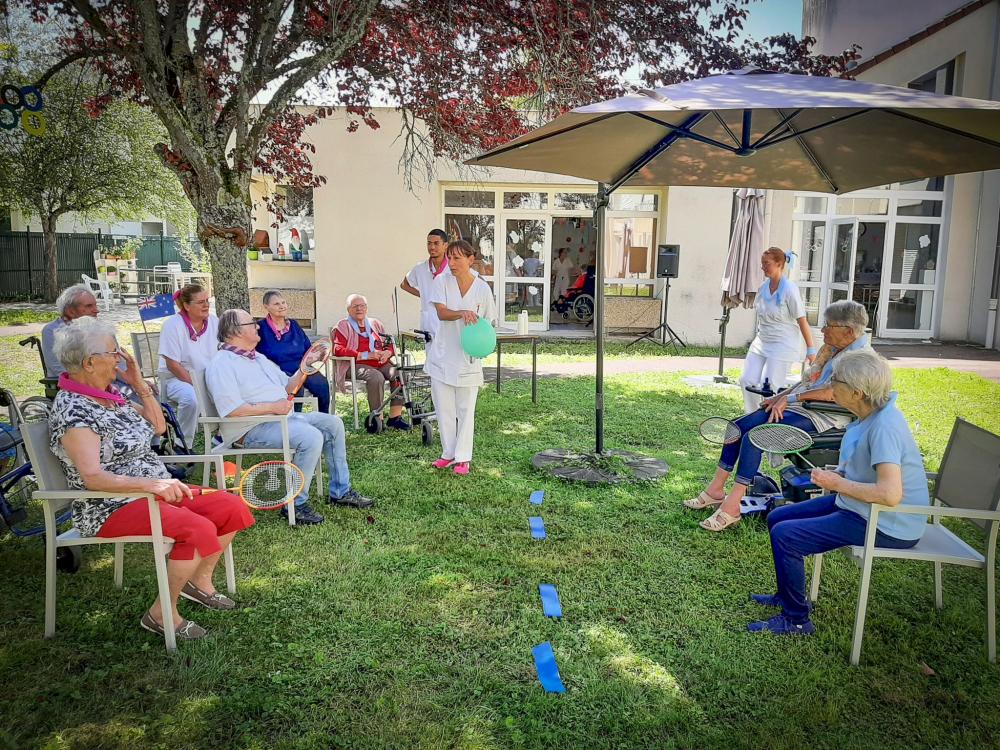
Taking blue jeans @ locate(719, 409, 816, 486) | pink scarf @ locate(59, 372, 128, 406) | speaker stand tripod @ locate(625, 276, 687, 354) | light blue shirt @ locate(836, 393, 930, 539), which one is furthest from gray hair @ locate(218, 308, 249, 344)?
speaker stand tripod @ locate(625, 276, 687, 354)

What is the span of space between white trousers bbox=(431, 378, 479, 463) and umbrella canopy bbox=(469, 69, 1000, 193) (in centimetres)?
175

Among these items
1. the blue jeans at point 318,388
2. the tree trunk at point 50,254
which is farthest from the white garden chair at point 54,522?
the tree trunk at point 50,254

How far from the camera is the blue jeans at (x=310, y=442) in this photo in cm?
441

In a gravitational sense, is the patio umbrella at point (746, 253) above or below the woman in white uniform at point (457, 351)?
above

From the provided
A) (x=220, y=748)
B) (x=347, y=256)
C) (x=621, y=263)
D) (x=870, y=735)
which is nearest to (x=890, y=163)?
(x=870, y=735)

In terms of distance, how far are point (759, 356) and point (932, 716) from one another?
3551 mm

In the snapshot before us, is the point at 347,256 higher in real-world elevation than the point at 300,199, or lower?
lower

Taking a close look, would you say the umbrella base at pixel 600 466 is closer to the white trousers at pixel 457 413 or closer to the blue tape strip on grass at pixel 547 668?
the white trousers at pixel 457 413

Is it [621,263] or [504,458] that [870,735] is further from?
[621,263]

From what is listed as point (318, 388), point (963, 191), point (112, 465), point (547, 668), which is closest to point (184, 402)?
point (318, 388)

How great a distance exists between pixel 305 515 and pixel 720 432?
107 inches

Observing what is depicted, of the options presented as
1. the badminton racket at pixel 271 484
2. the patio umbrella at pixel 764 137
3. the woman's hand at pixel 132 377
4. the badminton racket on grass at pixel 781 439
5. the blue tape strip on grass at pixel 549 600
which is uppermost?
the patio umbrella at pixel 764 137

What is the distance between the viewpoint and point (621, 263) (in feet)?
46.8

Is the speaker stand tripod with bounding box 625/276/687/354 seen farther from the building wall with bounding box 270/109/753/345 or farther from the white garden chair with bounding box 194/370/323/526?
the white garden chair with bounding box 194/370/323/526
